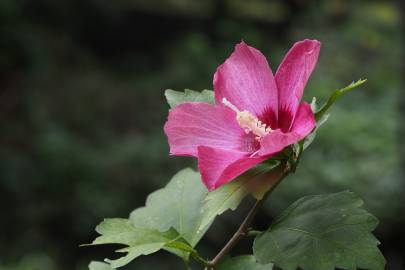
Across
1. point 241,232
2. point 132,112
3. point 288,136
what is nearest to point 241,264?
point 241,232

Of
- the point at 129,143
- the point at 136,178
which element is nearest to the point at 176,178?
the point at 136,178

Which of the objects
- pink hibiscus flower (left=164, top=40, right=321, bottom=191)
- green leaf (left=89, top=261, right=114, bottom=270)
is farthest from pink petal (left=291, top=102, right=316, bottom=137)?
green leaf (left=89, top=261, right=114, bottom=270)

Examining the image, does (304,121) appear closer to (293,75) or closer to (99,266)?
(293,75)

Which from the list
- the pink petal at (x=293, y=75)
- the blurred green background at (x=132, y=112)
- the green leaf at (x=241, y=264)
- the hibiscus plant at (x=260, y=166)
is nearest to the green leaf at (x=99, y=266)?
the hibiscus plant at (x=260, y=166)

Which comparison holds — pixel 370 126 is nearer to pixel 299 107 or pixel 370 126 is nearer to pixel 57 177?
pixel 57 177

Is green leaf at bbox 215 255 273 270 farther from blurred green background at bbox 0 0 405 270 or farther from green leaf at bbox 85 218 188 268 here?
blurred green background at bbox 0 0 405 270
